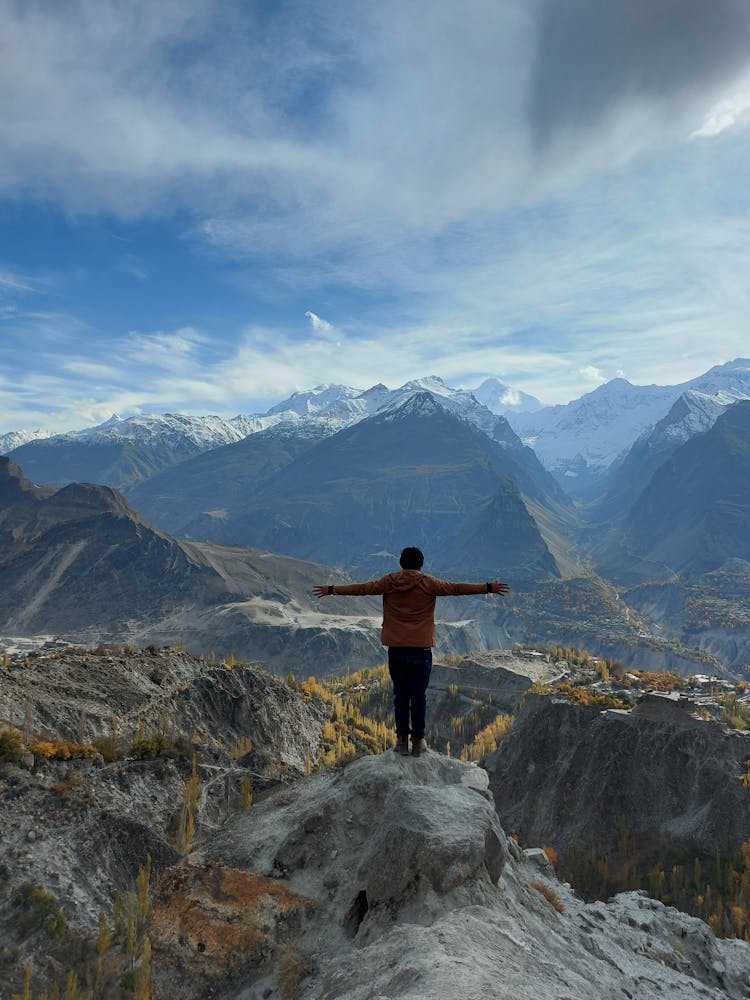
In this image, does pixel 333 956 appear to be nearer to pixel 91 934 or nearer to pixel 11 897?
pixel 91 934

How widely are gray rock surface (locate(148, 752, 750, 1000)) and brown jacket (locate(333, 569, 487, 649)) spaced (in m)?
3.54

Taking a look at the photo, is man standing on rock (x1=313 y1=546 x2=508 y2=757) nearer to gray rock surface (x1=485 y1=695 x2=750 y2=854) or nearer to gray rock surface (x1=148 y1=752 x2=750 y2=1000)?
gray rock surface (x1=148 y1=752 x2=750 y2=1000)

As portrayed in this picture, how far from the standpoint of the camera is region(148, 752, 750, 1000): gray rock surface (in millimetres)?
9516

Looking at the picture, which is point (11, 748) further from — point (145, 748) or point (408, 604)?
point (408, 604)

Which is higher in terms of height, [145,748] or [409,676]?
[409,676]

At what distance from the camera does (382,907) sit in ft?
37.3

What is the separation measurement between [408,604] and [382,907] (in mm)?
5836

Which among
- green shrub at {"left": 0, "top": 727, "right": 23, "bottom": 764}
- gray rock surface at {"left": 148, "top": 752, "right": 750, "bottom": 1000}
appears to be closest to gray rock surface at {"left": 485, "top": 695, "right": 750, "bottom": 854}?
gray rock surface at {"left": 148, "top": 752, "right": 750, "bottom": 1000}

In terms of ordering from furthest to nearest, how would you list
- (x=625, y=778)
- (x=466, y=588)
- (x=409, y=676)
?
(x=625, y=778), (x=409, y=676), (x=466, y=588)

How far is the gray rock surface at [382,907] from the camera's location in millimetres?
9516

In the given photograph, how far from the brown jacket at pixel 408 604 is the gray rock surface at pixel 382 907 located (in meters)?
3.54

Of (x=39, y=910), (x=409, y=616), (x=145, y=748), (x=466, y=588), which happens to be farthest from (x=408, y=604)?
(x=145, y=748)

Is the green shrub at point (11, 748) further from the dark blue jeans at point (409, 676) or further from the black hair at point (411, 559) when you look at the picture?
the black hair at point (411, 559)

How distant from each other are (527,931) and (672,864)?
60864 mm
